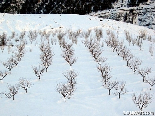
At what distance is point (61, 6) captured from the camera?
60.1 m

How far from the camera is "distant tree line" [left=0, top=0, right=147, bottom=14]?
57.8 metres

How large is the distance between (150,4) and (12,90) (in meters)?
60.5

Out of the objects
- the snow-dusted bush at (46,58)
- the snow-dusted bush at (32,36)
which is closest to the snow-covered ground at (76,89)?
the snow-dusted bush at (46,58)

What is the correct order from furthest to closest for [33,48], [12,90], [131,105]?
[33,48] < [12,90] < [131,105]

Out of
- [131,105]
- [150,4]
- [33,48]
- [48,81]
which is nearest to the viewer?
[131,105]

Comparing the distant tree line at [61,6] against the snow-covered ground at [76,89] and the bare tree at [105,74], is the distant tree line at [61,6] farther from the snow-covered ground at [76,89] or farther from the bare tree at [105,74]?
the bare tree at [105,74]

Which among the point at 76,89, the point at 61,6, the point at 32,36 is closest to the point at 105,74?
the point at 76,89

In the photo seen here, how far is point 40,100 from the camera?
296 inches

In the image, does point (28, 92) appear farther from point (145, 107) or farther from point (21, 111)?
point (145, 107)

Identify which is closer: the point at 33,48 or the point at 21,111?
the point at 21,111

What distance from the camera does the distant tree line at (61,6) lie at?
57825mm

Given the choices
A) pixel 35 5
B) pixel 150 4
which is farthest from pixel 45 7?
pixel 150 4

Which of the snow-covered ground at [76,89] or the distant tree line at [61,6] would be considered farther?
the distant tree line at [61,6]

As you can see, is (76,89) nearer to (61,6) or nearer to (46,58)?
(46,58)
